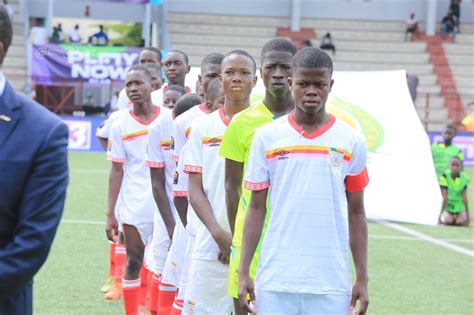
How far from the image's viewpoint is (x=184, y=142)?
296 inches

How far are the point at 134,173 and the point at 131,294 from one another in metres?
1.06

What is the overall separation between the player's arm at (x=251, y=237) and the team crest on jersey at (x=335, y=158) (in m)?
0.35

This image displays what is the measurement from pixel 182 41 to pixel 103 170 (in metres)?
17.7

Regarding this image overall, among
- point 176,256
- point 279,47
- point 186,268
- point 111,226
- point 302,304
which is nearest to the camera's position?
point 302,304

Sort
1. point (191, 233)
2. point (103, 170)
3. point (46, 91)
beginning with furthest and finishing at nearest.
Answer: point (46, 91), point (103, 170), point (191, 233)

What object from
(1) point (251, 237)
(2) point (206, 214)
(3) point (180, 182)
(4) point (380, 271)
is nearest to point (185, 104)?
(3) point (180, 182)

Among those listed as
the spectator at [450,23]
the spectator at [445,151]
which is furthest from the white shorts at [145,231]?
the spectator at [450,23]

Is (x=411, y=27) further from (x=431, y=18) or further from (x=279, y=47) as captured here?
(x=279, y=47)

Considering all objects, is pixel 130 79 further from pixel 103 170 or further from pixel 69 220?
pixel 103 170

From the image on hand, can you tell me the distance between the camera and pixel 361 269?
5.21 meters

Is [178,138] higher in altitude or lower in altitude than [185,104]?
lower

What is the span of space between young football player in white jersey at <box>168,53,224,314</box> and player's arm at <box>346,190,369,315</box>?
5.64ft

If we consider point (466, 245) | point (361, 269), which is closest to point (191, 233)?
point (361, 269)

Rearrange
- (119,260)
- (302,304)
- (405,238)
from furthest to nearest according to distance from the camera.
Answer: (405,238) < (119,260) < (302,304)
